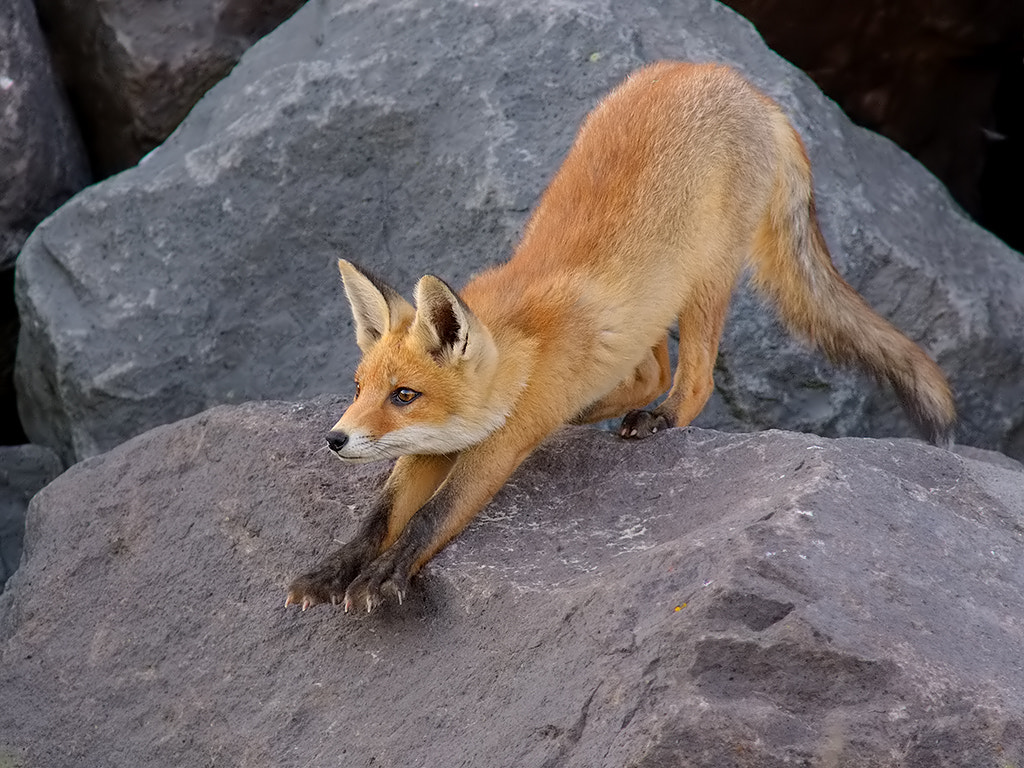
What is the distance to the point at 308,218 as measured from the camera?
21.5 ft

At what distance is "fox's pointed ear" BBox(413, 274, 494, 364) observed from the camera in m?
4.12

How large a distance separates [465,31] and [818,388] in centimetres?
270

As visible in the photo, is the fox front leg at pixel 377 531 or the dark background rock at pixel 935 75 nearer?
the fox front leg at pixel 377 531

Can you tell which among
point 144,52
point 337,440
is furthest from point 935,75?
point 337,440

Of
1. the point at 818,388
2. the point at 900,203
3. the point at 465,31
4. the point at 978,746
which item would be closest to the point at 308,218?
the point at 465,31

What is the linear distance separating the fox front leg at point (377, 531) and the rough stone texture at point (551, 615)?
6.5 inches

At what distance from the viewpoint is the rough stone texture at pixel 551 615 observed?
10.4ft

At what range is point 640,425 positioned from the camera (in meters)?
4.81

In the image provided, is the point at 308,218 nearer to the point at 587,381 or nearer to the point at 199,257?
the point at 199,257

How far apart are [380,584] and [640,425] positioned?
136 centimetres

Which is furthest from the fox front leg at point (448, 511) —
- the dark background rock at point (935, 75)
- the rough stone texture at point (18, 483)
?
the dark background rock at point (935, 75)

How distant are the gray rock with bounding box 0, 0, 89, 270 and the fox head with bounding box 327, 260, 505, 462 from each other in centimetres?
403

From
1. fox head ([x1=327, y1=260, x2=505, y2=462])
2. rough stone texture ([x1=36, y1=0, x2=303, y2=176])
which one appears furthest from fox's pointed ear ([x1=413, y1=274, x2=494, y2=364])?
rough stone texture ([x1=36, y1=0, x2=303, y2=176])

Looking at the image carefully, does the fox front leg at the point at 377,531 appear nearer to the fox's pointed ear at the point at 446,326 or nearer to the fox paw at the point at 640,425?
the fox's pointed ear at the point at 446,326
